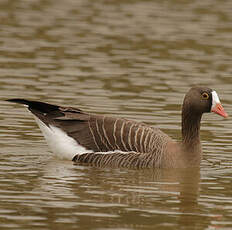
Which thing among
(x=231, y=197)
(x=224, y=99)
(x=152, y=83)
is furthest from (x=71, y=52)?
(x=231, y=197)

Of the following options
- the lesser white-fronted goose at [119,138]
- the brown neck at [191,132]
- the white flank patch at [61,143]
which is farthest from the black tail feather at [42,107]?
the brown neck at [191,132]

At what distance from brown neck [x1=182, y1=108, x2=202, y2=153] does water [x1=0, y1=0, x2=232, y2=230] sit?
0.41m

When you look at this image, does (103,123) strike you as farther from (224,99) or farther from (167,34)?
(167,34)

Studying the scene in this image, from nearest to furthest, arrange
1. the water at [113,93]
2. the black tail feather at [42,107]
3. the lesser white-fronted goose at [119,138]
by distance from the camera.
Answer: the water at [113,93] → the lesser white-fronted goose at [119,138] → the black tail feather at [42,107]

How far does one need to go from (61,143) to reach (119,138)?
1.09 meters

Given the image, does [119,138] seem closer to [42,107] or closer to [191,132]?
[191,132]

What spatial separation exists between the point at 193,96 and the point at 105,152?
6.26 ft

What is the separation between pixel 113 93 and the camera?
2248cm

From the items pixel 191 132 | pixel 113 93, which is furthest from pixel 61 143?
pixel 113 93

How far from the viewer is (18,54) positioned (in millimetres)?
26953

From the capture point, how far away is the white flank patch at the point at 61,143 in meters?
16.6

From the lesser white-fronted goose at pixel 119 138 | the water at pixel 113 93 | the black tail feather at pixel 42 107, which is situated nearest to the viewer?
the water at pixel 113 93

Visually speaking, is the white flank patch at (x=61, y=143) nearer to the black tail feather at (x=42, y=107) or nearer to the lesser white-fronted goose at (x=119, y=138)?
the lesser white-fronted goose at (x=119, y=138)

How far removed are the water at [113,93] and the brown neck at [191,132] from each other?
411 mm
